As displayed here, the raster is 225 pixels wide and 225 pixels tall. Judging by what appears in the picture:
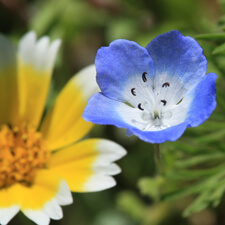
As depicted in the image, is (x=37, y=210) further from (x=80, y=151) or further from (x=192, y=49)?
(x=192, y=49)

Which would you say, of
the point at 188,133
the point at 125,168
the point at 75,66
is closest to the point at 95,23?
the point at 75,66

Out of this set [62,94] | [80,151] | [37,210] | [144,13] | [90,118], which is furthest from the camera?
[144,13]

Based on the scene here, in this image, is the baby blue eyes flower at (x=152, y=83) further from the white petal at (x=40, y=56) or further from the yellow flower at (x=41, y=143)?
the white petal at (x=40, y=56)

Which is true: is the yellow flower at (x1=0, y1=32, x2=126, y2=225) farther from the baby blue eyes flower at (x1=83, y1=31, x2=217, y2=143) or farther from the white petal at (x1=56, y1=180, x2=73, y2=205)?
the baby blue eyes flower at (x1=83, y1=31, x2=217, y2=143)

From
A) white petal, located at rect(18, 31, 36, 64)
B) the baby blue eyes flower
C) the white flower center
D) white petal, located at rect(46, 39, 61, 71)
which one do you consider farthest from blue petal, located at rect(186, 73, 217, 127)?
white petal, located at rect(18, 31, 36, 64)

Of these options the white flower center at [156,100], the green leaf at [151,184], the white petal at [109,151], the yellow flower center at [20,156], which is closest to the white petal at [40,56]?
the yellow flower center at [20,156]

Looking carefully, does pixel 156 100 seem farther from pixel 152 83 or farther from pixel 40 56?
pixel 40 56
